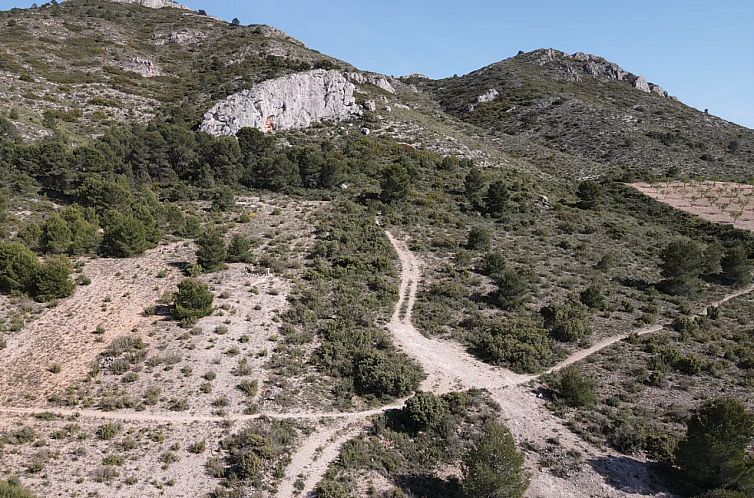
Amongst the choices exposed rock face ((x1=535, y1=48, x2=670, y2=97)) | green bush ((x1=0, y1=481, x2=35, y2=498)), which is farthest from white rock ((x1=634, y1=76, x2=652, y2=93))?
green bush ((x1=0, y1=481, x2=35, y2=498))

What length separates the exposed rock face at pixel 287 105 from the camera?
58375mm

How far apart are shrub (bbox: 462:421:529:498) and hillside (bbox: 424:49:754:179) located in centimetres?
6484

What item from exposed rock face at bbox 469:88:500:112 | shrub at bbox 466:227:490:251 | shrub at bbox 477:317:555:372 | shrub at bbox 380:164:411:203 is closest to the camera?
shrub at bbox 477:317:555:372

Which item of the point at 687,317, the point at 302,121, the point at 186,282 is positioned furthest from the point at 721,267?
the point at 302,121

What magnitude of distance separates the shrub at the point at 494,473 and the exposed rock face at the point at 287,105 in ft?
176

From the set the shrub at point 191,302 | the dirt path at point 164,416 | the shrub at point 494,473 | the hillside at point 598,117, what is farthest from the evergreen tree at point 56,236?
the hillside at point 598,117

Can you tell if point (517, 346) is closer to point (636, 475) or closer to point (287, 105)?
point (636, 475)

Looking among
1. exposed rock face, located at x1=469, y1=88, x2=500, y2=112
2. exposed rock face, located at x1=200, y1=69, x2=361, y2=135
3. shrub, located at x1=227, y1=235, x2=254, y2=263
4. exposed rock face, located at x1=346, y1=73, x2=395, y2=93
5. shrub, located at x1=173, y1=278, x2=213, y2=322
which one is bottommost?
shrub, located at x1=173, y1=278, x2=213, y2=322

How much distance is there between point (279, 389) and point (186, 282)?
8755 millimetres

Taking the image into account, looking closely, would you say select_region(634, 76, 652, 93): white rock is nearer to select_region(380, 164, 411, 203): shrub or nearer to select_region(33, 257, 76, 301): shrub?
select_region(380, 164, 411, 203): shrub

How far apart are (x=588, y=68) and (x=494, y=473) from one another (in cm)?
14262

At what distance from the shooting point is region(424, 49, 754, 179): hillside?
241 ft

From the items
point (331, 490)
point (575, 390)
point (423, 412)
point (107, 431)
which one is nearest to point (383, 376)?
point (423, 412)

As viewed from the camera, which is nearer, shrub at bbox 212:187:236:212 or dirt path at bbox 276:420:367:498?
dirt path at bbox 276:420:367:498
